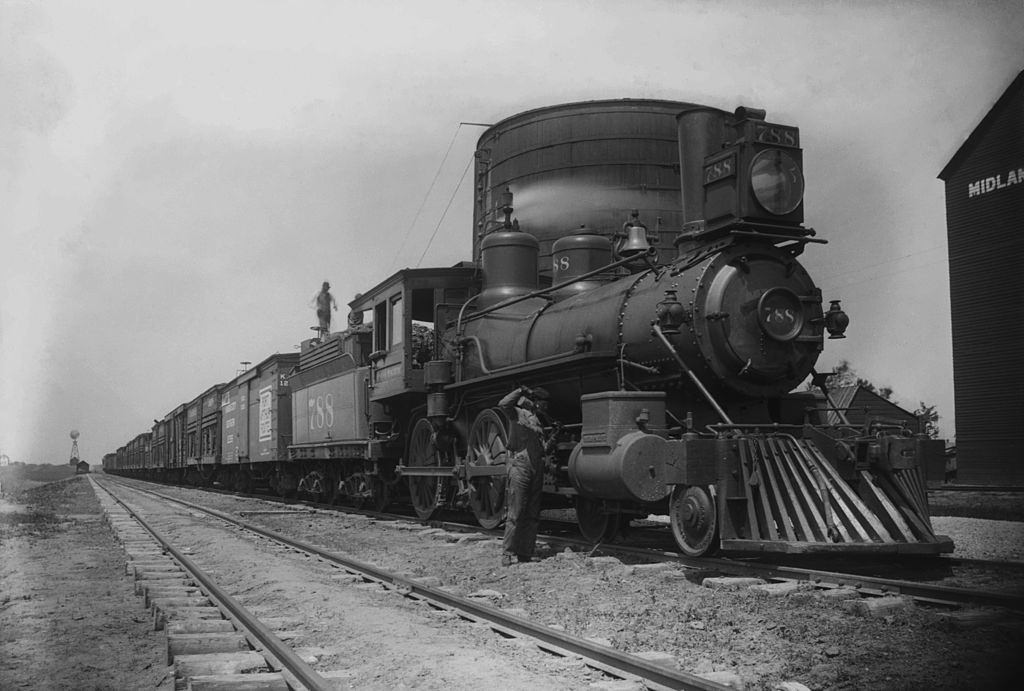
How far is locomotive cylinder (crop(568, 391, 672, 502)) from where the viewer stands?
6840 millimetres

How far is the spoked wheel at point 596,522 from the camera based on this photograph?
832 centimetres

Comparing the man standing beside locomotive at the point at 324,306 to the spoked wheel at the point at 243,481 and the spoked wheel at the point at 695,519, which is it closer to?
the spoked wheel at the point at 243,481

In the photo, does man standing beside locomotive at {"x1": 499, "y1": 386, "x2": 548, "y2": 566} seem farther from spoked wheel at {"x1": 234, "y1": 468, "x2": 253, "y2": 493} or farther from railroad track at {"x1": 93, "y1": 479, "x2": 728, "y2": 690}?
spoked wheel at {"x1": 234, "y1": 468, "x2": 253, "y2": 493}

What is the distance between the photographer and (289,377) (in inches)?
786

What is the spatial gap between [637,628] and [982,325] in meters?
7.98

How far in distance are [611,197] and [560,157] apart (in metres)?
1.99

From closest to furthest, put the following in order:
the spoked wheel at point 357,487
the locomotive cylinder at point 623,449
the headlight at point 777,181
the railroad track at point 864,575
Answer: the railroad track at point 864,575
the locomotive cylinder at point 623,449
the headlight at point 777,181
the spoked wheel at point 357,487

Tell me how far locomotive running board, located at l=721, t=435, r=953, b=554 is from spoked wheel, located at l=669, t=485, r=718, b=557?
344mm

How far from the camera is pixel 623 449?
689 cm

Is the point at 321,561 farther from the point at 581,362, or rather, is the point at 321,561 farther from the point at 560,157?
the point at 560,157

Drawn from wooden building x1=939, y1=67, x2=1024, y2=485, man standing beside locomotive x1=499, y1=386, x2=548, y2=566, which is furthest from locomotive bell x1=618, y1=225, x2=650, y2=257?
wooden building x1=939, y1=67, x2=1024, y2=485

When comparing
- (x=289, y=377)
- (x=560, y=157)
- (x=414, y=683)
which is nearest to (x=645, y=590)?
(x=414, y=683)

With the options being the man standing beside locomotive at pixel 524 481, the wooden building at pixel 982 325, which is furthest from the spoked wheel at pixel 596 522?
the wooden building at pixel 982 325

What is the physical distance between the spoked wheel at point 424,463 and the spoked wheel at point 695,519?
508 centimetres
